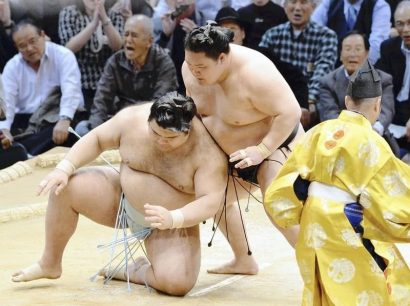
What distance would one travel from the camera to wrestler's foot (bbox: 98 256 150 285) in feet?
11.4

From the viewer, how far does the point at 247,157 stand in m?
3.19

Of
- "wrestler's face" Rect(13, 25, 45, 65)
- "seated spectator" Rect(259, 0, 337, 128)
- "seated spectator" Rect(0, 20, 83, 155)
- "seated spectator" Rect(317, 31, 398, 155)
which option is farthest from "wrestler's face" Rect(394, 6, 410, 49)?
"wrestler's face" Rect(13, 25, 45, 65)

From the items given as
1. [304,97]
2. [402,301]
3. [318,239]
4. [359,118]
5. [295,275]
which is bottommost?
[304,97]

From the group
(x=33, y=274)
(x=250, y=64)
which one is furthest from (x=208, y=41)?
(x=33, y=274)

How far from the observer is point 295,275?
3652 mm

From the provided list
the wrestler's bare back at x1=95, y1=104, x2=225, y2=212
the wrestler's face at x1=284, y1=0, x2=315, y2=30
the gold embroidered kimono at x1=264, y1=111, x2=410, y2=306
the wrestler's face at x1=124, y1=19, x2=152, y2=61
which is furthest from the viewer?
the wrestler's face at x1=284, y1=0, x2=315, y2=30

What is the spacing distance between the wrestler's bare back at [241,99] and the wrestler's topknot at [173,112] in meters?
0.15

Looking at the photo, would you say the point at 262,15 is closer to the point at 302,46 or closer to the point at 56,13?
the point at 302,46

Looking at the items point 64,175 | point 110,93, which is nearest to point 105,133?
point 64,175

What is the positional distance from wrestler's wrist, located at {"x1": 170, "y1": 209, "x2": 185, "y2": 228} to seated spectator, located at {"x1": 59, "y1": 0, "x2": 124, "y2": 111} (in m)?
3.10

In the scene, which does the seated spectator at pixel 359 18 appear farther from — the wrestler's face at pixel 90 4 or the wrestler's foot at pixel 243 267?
the wrestler's foot at pixel 243 267

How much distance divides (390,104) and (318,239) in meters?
2.96

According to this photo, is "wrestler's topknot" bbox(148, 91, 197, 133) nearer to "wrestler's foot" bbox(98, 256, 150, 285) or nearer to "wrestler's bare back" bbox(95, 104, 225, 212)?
"wrestler's bare back" bbox(95, 104, 225, 212)

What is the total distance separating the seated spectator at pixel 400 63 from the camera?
5672 millimetres
